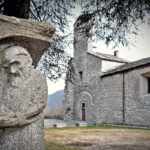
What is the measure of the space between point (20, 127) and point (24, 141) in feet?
0.50

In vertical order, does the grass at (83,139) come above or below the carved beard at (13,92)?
below

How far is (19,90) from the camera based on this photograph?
2.13 metres

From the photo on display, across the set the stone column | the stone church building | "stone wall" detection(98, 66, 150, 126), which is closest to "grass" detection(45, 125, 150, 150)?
the stone column

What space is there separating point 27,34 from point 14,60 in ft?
1.08

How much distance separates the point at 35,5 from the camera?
5344 mm

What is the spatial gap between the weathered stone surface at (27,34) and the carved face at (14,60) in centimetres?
12

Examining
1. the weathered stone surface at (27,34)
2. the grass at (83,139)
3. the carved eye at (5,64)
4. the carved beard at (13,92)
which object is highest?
the weathered stone surface at (27,34)

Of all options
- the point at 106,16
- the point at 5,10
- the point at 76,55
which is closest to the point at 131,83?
the point at 76,55

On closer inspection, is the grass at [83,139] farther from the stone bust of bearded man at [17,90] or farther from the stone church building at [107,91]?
the stone church building at [107,91]

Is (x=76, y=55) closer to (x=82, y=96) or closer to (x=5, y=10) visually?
(x=82, y=96)

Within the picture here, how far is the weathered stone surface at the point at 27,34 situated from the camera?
213 cm

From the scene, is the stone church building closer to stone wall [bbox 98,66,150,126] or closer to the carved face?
stone wall [bbox 98,66,150,126]

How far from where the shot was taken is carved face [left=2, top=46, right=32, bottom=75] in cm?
211

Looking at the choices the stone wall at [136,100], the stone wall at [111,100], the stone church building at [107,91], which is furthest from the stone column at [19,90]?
the stone wall at [111,100]
